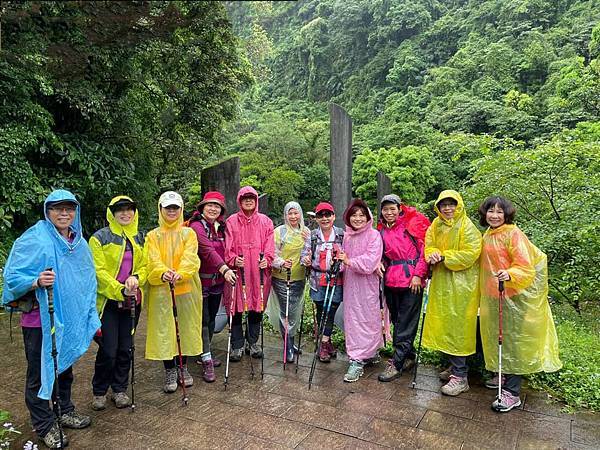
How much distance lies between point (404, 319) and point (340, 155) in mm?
2863

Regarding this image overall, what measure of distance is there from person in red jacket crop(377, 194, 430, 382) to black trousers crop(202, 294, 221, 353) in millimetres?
1594

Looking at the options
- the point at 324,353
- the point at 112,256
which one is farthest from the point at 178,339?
the point at 324,353

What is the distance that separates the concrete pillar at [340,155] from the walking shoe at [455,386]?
288cm

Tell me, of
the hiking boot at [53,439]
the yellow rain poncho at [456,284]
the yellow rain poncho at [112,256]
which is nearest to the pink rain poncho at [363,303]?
the yellow rain poncho at [456,284]

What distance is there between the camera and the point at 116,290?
3146 mm

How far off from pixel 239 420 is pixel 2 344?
10.9 ft

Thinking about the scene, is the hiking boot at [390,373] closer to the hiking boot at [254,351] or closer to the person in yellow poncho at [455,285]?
the person in yellow poncho at [455,285]

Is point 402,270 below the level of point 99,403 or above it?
above

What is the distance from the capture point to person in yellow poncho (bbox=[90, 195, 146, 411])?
3.19 m

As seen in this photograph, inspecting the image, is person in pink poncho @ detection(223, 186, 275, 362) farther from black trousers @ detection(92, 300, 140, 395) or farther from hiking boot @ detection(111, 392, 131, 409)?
hiking boot @ detection(111, 392, 131, 409)

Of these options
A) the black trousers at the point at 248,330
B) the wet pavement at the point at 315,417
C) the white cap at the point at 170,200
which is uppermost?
the white cap at the point at 170,200

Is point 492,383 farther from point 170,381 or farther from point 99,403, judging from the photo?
point 99,403

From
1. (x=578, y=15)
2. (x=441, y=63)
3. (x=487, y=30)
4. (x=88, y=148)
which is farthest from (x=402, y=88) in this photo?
(x=88, y=148)

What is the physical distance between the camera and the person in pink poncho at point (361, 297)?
Answer: 3936mm
